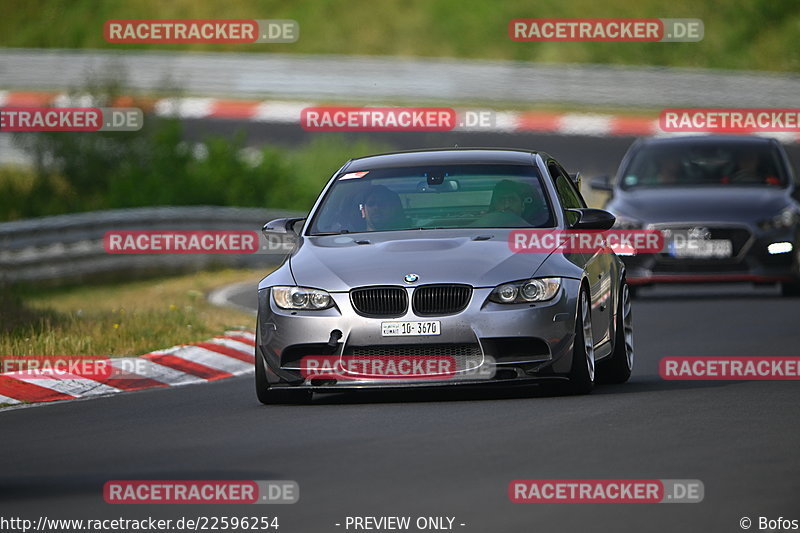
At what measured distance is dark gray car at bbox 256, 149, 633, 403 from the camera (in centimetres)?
1102

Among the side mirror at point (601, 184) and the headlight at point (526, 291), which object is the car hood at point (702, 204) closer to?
the side mirror at point (601, 184)

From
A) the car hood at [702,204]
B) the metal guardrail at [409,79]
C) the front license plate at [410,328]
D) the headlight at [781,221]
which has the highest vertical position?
the metal guardrail at [409,79]

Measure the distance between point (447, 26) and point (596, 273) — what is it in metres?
52.1

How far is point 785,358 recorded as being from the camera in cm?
1399

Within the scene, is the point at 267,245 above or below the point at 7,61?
below

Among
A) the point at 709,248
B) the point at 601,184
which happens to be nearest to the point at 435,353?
the point at 709,248

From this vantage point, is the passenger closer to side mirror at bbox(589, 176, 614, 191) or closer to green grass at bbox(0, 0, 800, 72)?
side mirror at bbox(589, 176, 614, 191)

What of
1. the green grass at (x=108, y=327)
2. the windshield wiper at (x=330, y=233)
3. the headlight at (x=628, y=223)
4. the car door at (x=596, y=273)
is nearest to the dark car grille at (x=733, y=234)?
the headlight at (x=628, y=223)

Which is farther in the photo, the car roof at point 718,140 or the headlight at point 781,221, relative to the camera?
the car roof at point 718,140

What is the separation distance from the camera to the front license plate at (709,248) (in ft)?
65.5

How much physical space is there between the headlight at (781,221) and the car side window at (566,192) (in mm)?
6887

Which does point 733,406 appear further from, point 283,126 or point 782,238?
point 283,126

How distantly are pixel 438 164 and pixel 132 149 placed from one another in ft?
73.4

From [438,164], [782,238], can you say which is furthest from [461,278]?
[782,238]
